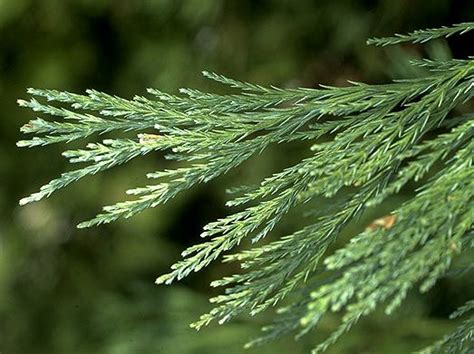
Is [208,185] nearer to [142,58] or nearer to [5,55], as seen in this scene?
[142,58]

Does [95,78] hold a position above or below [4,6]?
below

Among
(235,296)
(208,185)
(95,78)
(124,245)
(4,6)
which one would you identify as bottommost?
(124,245)

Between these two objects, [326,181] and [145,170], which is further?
[145,170]

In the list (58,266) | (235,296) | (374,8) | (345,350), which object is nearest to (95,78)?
(58,266)

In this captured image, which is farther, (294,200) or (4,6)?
(4,6)

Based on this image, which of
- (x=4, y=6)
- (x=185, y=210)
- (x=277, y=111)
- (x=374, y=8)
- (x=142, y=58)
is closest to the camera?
(x=277, y=111)

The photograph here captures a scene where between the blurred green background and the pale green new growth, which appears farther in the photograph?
the blurred green background

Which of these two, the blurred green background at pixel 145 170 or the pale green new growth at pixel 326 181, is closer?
the pale green new growth at pixel 326 181

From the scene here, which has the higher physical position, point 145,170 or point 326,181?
point 326,181
